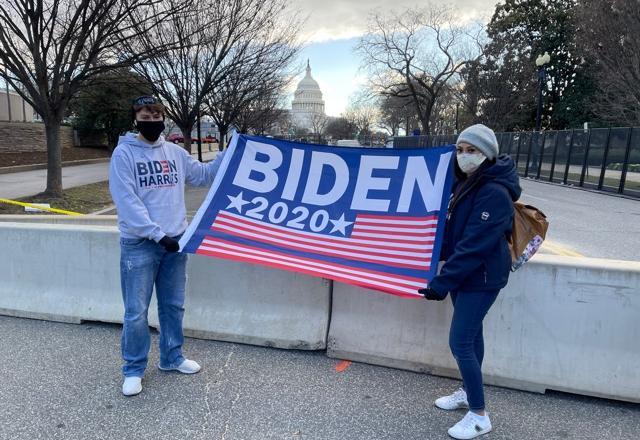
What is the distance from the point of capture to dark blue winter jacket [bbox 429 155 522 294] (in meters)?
2.59

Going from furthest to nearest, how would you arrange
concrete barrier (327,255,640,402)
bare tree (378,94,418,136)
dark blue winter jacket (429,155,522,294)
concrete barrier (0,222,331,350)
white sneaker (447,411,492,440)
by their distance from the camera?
1. bare tree (378,94,418,136)
2. concrete barrier (0,222,331,350)
3. concrete barrier (327,255,640,402)
4. white sneaker (447,411,492,440)
5. dark blue winter jacket (429,155,522,294)

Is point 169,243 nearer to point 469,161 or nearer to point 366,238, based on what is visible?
point 366,238

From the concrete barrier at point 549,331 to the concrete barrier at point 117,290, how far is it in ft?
2.19

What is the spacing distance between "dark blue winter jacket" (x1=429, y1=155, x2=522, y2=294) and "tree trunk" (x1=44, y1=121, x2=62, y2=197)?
1250cm

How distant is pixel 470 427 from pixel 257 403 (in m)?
1.35

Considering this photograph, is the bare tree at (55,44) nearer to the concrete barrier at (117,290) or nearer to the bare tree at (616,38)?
the concrete barrier at (117,290)

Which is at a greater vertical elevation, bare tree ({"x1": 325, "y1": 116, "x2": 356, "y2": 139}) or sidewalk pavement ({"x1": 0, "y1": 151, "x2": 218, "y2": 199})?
bare tree ({"x1": 325, "y1": 116, "x2": 356, "y2": 139})

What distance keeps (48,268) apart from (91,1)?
9.08m

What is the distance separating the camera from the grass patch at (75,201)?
36.6 feet

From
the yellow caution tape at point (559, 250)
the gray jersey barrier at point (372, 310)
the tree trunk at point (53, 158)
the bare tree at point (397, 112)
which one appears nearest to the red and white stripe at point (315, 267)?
the gray jersey barrier at point (372, 310)

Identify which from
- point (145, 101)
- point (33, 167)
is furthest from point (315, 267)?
point (33, 167)

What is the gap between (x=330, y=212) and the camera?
3.88 metres

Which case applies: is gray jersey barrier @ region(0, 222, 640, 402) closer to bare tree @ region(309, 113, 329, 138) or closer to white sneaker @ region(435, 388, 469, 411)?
white sneaker @ region(435, 388, 469, 411)

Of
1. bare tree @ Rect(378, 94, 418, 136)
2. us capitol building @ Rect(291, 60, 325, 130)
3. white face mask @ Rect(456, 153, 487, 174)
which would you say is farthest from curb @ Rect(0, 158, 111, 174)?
us capitol building @ Rect(291, 60, 325, 130)
